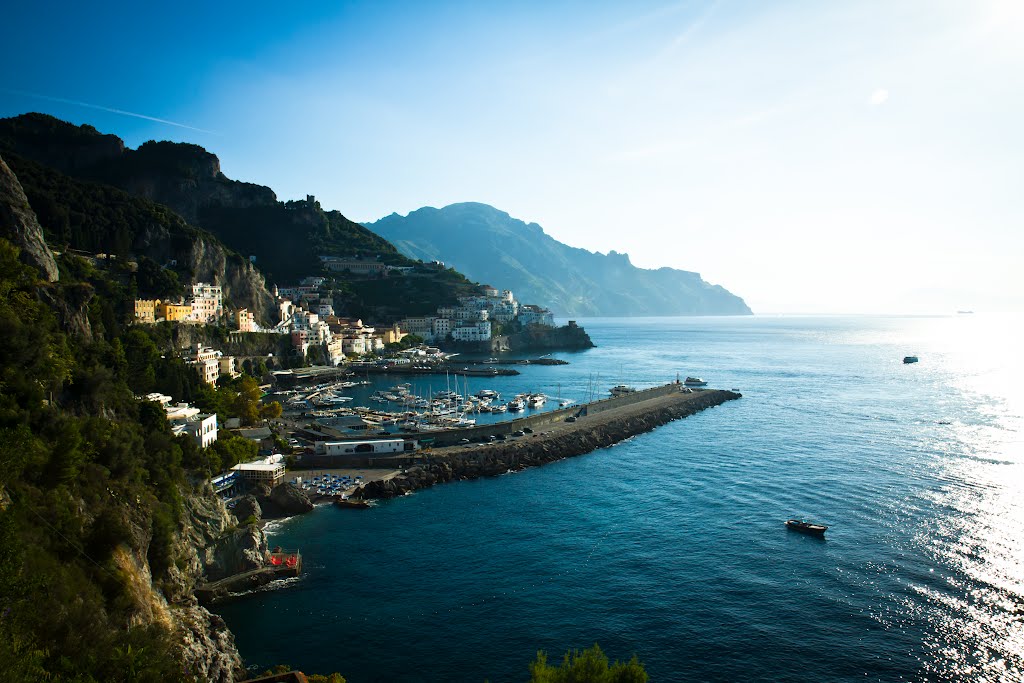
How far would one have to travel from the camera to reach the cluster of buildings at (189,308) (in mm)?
58062

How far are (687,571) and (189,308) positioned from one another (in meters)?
60.6

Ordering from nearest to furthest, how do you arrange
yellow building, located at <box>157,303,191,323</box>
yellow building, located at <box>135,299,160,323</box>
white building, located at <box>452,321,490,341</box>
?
yellow building, located at <box>135,299,160,323</box> < yellow building, located at <box>157,303,191,323</box> < white building, located at <box>452,321,490,341</box>

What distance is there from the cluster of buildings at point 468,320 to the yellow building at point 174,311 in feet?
175

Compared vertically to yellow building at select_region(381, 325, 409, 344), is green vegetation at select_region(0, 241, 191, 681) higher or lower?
lower

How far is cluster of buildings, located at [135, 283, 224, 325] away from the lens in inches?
2286

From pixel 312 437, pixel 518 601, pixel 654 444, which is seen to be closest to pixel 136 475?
pixel 518 601

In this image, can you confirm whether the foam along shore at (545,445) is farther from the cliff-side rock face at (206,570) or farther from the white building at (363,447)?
the cliff-side rock face at (206,570)

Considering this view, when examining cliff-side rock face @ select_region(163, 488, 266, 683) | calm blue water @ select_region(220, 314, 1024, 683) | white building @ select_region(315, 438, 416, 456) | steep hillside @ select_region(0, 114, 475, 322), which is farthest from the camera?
steep hillside @ select_region(0, 114, 475, 322)

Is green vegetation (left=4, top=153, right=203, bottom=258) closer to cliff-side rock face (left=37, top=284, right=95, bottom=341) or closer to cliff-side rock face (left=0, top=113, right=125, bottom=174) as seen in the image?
cliff-side rock face (left=0, top=113, right=125, bottom=174)

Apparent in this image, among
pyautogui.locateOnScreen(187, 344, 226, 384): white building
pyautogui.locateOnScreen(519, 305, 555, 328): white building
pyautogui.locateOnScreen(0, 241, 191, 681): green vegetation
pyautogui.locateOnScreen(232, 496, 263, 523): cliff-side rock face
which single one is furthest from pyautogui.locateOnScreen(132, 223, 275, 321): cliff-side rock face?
pyautogui.locateOnScreen(519, 305, 555, 328): white building

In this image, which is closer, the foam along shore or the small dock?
the small dock

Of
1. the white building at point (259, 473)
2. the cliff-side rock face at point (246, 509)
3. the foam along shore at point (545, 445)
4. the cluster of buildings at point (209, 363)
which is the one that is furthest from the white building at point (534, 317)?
the cliff-side rock face at point (246, 509)

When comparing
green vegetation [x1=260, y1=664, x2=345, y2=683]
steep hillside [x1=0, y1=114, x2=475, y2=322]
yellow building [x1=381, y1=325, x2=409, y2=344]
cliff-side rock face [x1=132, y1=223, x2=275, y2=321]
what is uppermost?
steep hillside [x1=0, y1=114, x2=475, y2=322]

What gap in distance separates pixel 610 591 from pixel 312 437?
1049 inches
